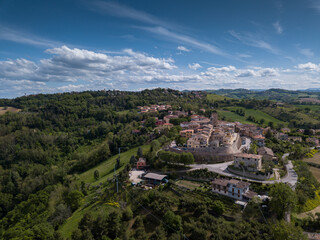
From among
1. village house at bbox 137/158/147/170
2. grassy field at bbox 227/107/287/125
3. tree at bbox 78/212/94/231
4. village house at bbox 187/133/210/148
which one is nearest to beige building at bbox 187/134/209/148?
village house at bbox 187/133/210/148

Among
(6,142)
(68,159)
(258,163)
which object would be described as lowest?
(68,159)

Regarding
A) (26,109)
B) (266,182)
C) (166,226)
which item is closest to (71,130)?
(26,109)

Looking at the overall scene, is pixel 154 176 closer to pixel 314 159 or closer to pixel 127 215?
pixel 127 215

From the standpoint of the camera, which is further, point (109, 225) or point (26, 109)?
point (26, 109)

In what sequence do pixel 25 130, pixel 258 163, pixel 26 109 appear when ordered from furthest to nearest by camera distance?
pixel 26 109
pixel 25 130
pixel 258 163

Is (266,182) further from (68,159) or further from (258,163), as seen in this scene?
(68,159)

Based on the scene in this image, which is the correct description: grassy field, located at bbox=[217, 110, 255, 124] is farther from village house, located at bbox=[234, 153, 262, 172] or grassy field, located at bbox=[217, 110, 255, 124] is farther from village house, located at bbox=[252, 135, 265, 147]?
village house, located at bbox=[234, 153, 262, 172]

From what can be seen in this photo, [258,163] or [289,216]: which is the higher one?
[258,163]
